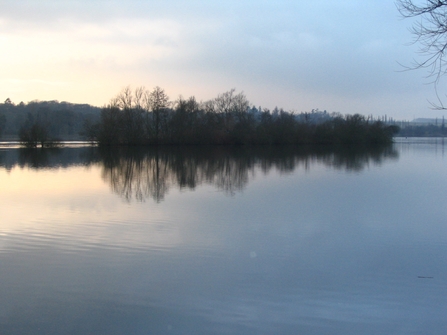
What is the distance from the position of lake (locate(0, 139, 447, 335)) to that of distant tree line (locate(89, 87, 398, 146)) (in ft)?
129

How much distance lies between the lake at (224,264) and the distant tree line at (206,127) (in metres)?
39.2

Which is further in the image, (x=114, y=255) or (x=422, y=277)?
(x=114, y=255)

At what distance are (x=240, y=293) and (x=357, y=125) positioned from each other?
54.1 metres

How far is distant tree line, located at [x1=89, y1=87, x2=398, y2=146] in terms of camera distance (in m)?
51.3

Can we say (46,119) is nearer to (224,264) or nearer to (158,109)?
(158,109)

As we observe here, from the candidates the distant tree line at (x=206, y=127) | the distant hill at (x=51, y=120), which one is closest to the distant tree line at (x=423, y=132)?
the distant tree line at (x=206, y=127)

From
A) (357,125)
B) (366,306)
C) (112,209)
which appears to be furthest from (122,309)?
(357,125)

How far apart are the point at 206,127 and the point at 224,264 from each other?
4698 centimetres

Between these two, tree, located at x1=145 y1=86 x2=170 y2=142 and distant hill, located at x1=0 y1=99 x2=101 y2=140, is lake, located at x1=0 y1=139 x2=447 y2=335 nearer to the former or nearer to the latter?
tree, located at x1=145 y1=86 x2=170 y2=142

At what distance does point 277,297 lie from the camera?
5027 millimetres

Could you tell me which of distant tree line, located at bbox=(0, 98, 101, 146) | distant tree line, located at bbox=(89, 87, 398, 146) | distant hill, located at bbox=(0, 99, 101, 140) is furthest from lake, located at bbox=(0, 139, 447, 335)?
distant hill, located at bbox=(0, 99, 101, 140)

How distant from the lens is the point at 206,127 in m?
52.8

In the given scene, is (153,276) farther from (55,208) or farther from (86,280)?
(55,208)

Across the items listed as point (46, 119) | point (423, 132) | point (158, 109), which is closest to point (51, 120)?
point (46, 119)
